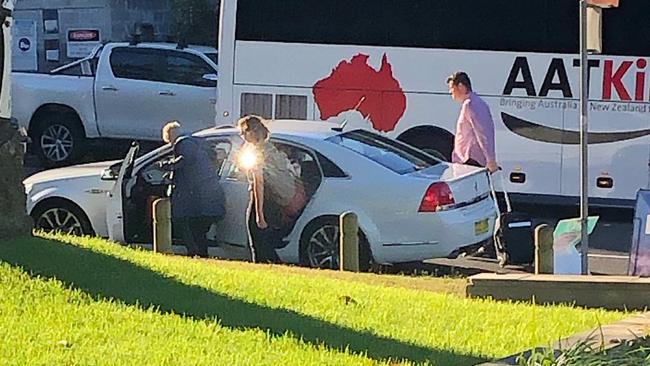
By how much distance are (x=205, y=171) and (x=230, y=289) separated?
478 centimetres

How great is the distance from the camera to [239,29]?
60.7 ft

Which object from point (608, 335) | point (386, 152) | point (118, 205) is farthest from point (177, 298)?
point (386, 152)

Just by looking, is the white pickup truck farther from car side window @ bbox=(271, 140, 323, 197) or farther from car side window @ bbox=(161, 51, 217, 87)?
car side window @ bbox=(271, 140, 323, 197)

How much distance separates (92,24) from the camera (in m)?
28.6

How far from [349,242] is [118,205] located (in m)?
2.74

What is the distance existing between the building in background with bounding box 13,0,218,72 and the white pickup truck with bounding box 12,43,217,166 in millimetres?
4752

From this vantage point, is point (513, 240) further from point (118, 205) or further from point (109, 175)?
point (109, 175)

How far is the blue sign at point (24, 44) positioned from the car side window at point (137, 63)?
19.2ft

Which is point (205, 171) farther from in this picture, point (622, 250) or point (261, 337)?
point (261, 337)

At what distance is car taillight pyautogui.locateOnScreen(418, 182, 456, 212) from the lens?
1280 centimetres

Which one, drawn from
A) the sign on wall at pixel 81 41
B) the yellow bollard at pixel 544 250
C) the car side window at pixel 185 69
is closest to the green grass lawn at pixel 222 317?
the yellow bollard at pixel 544 250

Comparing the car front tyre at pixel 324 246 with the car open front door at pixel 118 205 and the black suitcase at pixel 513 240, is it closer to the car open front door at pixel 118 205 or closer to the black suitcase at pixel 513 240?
the black suitcase at pixel 513 240

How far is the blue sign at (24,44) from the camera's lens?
28.1 metres

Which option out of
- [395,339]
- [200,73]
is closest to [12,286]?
[395,339]
